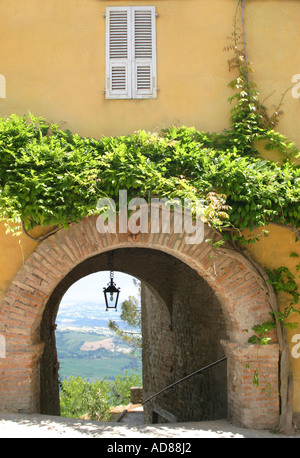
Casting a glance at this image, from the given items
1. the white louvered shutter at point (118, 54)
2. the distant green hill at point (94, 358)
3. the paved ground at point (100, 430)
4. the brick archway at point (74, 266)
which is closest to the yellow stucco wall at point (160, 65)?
the white louvered shutter at point (118, 54)

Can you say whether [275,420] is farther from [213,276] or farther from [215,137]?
[215,137]

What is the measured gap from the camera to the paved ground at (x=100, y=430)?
4145 mm

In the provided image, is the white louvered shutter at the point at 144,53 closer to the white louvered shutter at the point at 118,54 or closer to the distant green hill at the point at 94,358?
the white louvered shutter at the point at 118,54

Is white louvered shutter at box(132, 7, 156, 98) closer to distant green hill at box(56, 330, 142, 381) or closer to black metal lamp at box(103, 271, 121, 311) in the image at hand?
black metal lamp at box(103, 271, 121, 311)

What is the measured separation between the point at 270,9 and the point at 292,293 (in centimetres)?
373

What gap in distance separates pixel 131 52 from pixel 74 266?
2.85 metres

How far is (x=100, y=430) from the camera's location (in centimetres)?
446

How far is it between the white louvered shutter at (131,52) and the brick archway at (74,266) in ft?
5.99

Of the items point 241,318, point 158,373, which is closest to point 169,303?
point 158,373

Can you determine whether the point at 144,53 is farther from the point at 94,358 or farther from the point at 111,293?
the point at 94,358

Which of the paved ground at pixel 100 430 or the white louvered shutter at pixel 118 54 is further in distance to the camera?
the white louvered shutter at pixel 118 54

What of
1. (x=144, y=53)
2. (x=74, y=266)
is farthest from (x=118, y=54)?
(x=74, y=266)

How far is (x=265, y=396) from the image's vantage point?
491 centimetres

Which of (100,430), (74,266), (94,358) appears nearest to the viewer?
(100,430)
